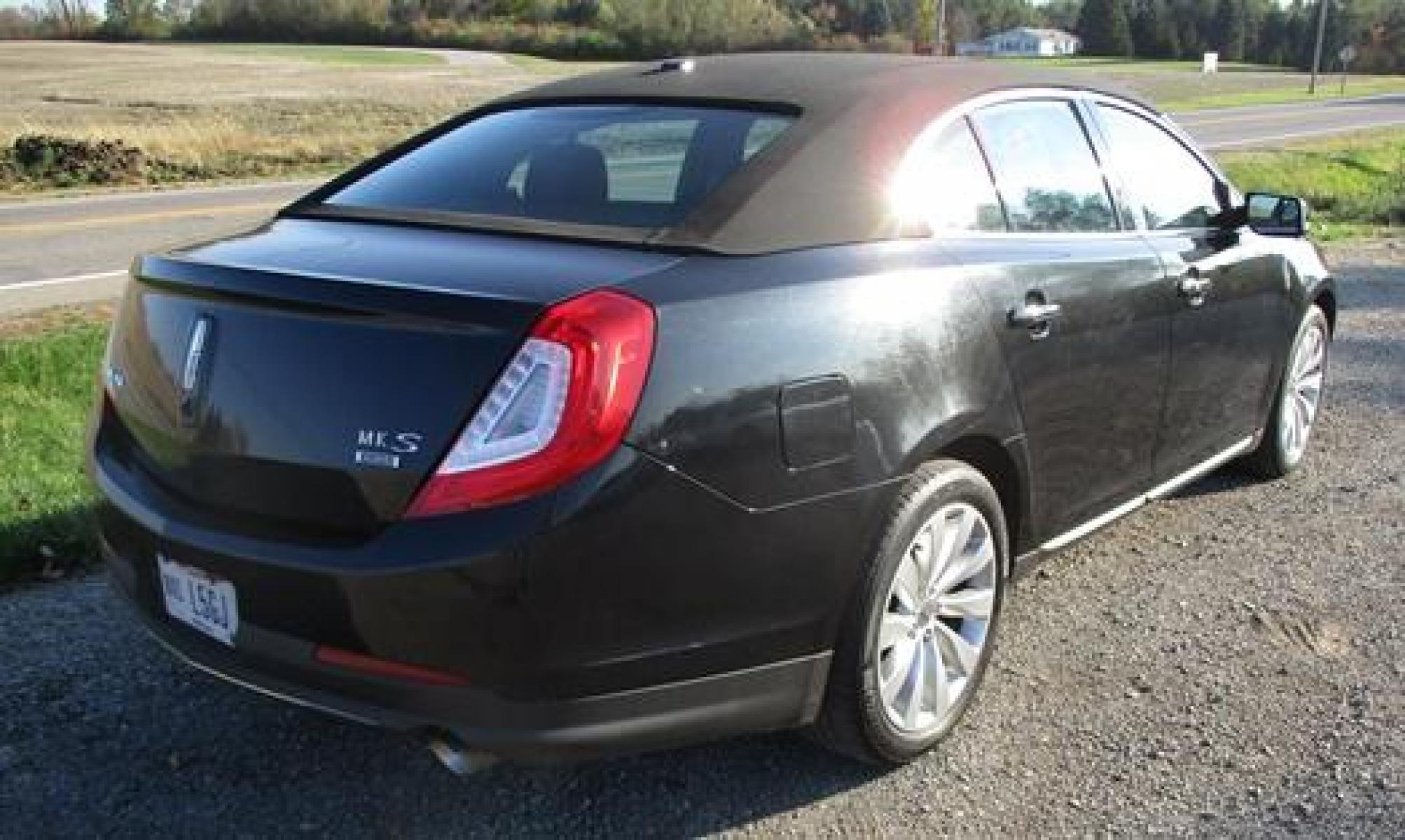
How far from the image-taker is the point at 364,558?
99.0 inches

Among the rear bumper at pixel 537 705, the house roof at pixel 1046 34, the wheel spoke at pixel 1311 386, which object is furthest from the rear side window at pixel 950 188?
the house roof at pixel 1046 34

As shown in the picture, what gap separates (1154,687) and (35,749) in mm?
2828

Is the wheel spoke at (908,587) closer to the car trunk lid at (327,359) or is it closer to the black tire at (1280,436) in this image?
the car trunk lid at (327,359)

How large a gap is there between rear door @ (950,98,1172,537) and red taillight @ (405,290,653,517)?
4.03ft

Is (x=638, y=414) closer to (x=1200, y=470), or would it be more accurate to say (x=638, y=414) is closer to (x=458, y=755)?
(x=458, y=755)

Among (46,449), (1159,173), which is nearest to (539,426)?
(1159,173)

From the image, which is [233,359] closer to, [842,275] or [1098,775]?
[842,275]

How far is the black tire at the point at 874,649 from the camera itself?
296 centimetres

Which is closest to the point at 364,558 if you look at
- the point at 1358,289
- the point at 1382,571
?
the point at 1382,571

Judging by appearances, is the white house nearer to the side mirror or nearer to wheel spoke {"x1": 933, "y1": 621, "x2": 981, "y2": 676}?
the side mirror

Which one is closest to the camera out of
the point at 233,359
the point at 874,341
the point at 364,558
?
the point at 364,558

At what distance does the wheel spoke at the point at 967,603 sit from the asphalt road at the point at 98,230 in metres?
3.90

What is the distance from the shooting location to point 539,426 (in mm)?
2461

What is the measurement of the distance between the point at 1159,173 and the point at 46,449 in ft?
14.2
